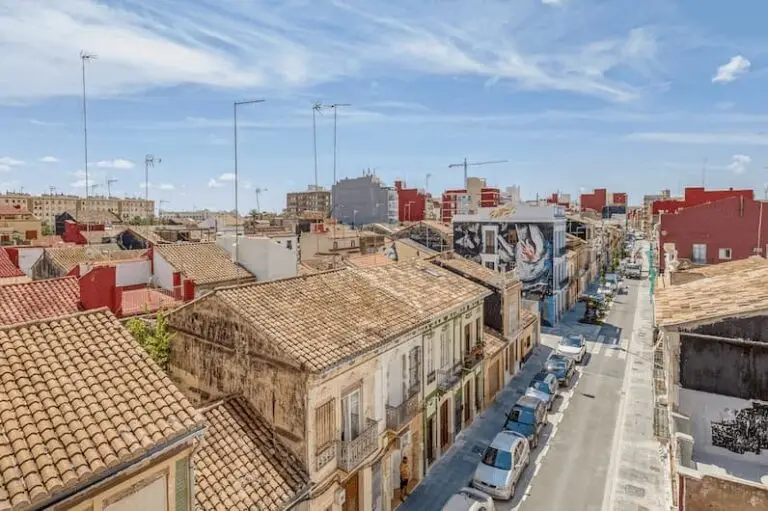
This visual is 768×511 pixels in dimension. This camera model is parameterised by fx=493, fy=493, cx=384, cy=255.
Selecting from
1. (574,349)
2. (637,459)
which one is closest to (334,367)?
(637,459)

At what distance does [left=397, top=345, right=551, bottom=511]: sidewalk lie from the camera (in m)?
17.5

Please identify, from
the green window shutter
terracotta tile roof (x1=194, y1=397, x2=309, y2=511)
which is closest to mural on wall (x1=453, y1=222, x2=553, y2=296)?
terracotta tile roof (x1=194, y1=397, x2=309, y2=511)

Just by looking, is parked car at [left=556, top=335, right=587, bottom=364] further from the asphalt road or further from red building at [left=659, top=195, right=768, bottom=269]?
red building at [left=659, top=195, right=768, bottom=269]

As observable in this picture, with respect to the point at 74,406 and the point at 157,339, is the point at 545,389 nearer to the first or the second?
the point at 157,339

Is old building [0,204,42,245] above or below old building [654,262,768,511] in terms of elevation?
above

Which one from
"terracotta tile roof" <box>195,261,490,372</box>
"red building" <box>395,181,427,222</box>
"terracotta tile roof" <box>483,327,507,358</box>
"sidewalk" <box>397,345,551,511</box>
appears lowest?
"sidewalk" <box>397,345,551,511</box>

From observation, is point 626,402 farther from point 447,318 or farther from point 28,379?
point 28,379

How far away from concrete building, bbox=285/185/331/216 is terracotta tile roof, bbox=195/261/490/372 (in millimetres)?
112116

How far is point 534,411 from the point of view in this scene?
21.9 meters

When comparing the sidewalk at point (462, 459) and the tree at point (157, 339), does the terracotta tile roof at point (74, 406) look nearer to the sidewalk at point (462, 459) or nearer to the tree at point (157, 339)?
the tree at point (157, 339)

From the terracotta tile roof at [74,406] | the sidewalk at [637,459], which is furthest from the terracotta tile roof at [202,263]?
the sidewalk at [637,459]

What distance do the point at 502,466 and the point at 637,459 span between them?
6.33 meters

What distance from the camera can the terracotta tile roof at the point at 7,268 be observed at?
975 inches

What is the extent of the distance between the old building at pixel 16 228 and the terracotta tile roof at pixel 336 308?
165 feet
